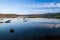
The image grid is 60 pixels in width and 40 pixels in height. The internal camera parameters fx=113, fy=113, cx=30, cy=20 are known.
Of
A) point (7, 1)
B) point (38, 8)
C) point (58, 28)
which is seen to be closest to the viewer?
point (7, 1)

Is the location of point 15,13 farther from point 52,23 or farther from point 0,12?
point 52,23

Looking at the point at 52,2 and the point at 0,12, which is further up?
the point at 52,2

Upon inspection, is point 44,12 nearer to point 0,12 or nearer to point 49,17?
point 49,17

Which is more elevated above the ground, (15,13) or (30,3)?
(30,3)

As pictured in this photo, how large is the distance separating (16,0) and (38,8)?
0.97m

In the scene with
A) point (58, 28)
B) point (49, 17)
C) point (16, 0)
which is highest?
point (16, 0)

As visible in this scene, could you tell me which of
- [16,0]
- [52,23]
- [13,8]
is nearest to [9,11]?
[13,8]

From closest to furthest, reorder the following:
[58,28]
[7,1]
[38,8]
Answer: [7,1] → [38,8] → [58,28]

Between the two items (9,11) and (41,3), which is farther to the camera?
(41,3)

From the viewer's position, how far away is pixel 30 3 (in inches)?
191

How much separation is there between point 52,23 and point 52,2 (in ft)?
4.56

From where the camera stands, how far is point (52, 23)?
19.3 ft

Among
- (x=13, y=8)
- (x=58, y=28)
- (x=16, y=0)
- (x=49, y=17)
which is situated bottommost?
(x=58, y=28)

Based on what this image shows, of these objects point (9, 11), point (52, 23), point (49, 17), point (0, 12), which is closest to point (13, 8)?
point (9, 11)
